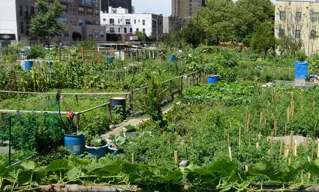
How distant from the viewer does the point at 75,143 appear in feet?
29.8

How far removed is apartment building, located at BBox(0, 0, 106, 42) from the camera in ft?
179

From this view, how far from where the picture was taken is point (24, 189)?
3.81m

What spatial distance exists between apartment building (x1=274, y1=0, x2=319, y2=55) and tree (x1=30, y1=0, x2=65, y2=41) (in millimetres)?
29112

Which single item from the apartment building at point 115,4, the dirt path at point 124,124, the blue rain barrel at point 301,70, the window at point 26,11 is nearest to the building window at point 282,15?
the blue rain barrel at point 301,70

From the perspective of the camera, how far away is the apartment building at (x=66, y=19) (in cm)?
5469

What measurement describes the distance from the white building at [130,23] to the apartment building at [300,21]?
50027mm

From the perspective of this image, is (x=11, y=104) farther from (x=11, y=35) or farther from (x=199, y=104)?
(x=11, y=35)

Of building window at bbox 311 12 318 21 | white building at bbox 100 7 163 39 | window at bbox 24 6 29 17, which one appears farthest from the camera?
white building at bbox 100 7 163 39

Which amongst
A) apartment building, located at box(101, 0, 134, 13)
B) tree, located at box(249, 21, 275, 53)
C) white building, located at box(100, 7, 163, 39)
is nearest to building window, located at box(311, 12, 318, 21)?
tree, located at box(249, 21, 275, 53)

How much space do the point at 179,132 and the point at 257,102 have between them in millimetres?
3554

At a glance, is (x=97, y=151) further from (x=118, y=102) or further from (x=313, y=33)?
(x=313, y=33)

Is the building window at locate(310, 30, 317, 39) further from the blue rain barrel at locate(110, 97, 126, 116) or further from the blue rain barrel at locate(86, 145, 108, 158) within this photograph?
the blue rain barrel at locate(86, 145, 108, 158)

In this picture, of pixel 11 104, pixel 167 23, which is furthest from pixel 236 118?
pixel 167 23

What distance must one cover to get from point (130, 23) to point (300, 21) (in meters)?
57.9
